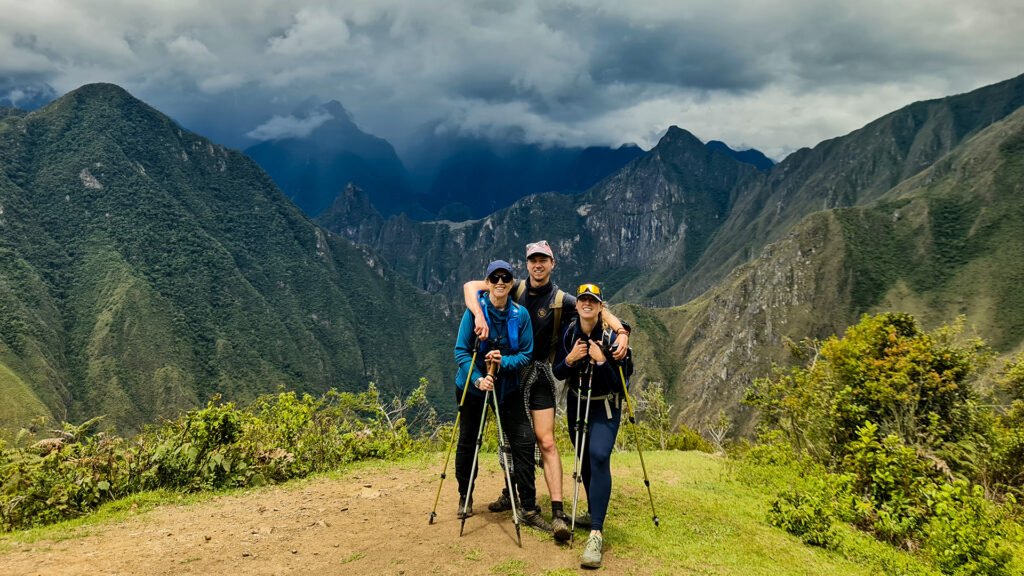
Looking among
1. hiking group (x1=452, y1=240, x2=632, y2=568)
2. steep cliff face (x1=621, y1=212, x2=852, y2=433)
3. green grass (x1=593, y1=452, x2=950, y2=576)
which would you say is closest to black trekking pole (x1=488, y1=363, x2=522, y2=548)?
hiking group (x1=452, y1=240, x2=632, y2=568)

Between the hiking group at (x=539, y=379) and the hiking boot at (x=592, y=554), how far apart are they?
19 centimetres

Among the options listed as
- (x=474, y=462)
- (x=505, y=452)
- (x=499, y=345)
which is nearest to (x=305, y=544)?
(x=474, y=462)

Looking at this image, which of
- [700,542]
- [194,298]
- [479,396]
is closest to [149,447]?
[479,396]

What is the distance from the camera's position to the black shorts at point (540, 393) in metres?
7.34

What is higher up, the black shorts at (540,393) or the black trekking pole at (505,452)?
the black shorts at (540,393)

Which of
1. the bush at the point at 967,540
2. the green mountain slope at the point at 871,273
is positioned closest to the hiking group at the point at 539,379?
the bush at the point at 967,540

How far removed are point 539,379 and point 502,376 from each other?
1.71ft

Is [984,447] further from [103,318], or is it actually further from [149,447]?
[103,318]

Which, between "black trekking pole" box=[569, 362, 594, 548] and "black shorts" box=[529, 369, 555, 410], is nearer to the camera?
"black trekking pole" box=[569, 362, 594, 548]

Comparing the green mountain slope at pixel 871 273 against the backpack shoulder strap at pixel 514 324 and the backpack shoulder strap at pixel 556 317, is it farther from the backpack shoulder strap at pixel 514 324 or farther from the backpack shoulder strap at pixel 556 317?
the backpack shoulder strap at pixel 514 324

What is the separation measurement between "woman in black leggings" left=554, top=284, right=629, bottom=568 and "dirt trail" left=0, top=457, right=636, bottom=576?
2.83ft

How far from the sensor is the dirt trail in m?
6.38

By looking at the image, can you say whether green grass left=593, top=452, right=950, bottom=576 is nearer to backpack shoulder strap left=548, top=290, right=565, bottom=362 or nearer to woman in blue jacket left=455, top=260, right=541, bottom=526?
woman in blue jacket left=455, top=260, right=541, bottom=526

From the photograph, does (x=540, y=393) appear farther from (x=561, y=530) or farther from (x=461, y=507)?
(x=461, y=507)
